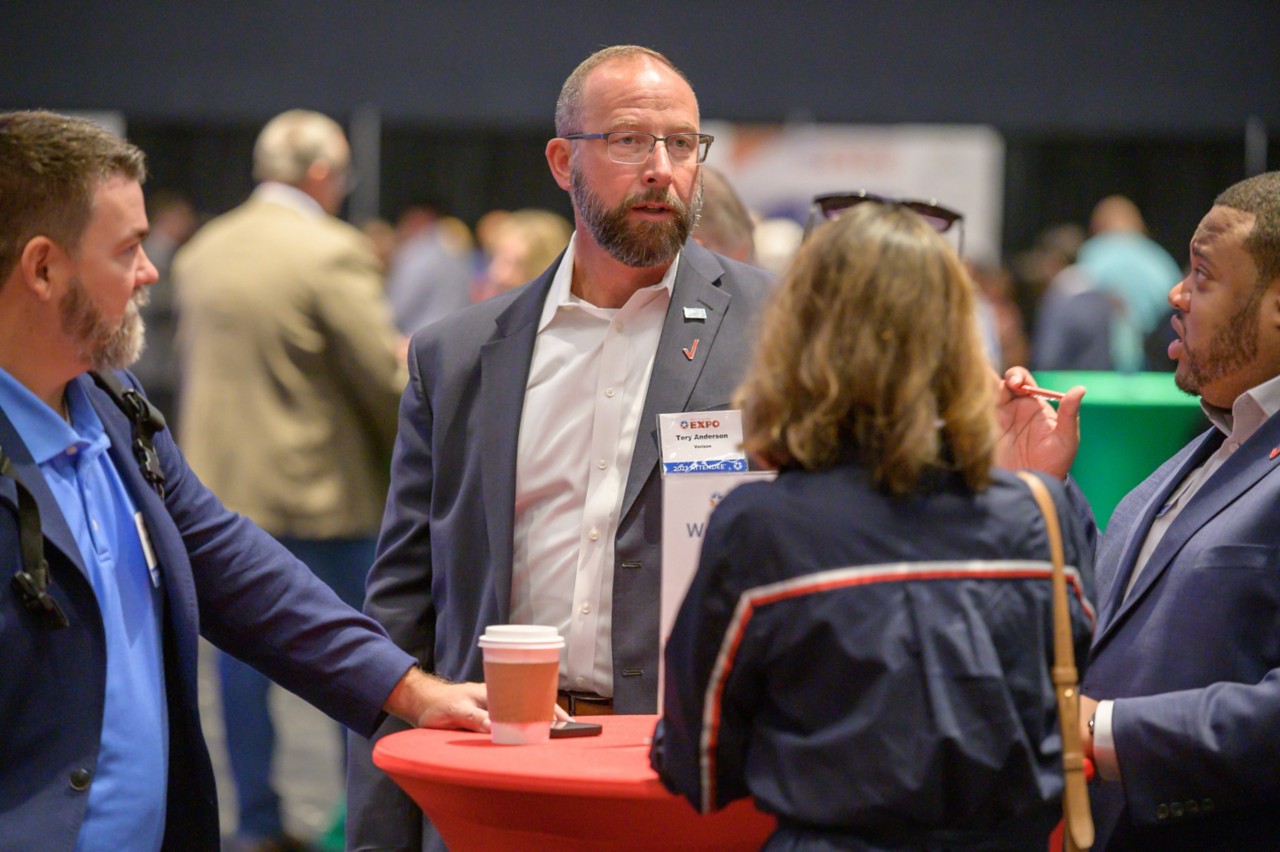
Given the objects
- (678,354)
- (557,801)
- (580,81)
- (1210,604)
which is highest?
(580,81)

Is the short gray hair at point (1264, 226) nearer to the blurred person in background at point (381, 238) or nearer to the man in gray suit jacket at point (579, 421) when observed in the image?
the man in gray suit jacket at point (579, 421)

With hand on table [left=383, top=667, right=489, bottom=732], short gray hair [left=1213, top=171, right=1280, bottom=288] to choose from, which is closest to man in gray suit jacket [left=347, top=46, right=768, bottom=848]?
hand on table [left=383, top=667, right=489, bottom=732]

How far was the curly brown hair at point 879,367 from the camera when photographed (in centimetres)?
169

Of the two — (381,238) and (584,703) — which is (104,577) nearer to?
(584,703)

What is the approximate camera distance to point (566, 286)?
266cm

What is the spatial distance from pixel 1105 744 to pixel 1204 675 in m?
0.19

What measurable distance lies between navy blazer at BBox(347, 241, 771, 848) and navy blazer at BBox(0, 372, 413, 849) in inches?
6.7

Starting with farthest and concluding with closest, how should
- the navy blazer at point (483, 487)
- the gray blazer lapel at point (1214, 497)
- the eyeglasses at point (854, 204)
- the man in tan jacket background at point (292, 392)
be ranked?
the man in tan jacket background at point (292, 392) → the eyeglasses at point (854, 204) → the navy blazer at point (483, 487) → the gray blazer lapel at point (1214, 497)

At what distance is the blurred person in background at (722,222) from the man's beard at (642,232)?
107 cm

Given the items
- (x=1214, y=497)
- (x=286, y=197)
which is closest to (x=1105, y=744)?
(x=1214, y=497)

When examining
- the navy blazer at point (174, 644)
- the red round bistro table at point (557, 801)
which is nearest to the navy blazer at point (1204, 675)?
the red round bistro table at point (557, 801)

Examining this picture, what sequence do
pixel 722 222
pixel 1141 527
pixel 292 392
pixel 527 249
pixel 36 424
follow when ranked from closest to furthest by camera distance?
pixel 36 424 → pixel 1141 527 → pixel 722 222 → pixel 292 392 → pixel 527 249

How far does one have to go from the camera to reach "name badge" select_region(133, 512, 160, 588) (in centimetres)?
218

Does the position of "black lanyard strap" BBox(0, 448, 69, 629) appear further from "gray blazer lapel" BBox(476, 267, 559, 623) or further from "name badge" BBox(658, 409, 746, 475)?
"name badge" BBox(658, 409, 746, 475)
